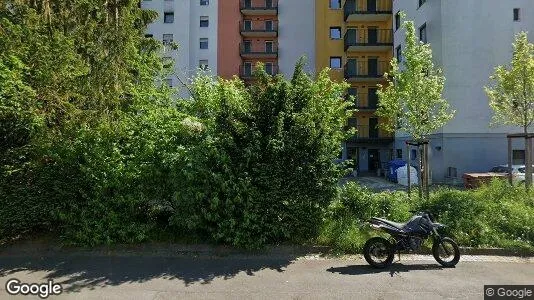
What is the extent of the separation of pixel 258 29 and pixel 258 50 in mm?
2000

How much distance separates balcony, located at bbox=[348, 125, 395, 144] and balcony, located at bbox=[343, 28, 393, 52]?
6.42 metres

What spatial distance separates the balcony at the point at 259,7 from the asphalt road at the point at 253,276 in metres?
33.3

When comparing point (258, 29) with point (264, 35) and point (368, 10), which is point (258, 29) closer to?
point (264, 35)

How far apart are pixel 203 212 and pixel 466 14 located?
65.0ft

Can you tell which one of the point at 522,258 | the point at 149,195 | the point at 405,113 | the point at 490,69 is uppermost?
the point at 490,69

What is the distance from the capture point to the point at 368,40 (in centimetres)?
3256

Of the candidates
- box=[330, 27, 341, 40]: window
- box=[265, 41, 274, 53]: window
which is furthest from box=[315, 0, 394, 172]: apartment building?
box=[265, 41, 274, 53]: window

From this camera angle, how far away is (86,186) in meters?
7.12

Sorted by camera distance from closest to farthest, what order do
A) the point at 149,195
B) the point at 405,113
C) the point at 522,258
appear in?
the point at 522,258 < the point at 149,195 < the point at 405,113

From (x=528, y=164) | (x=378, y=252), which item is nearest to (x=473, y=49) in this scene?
(x=528, y=164)

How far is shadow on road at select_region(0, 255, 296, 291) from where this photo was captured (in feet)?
18.7

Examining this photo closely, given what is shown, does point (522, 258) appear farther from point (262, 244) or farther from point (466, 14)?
point (466, 14)

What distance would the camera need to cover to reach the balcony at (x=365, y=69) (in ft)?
103

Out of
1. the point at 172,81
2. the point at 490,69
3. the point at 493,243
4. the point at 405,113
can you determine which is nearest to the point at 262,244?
the point at 493,243
